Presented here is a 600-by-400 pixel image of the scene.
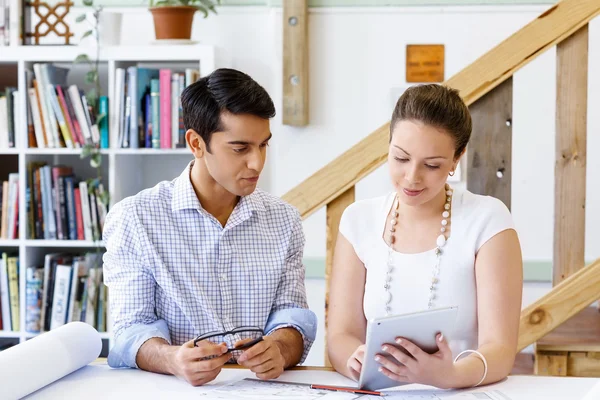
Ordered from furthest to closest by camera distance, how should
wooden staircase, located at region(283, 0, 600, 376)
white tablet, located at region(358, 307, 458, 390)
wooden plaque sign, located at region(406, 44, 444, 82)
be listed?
wooden plaque sign, located at region(406, 44, 444, 82)
wooden staircase, located at region(283, 0, 600, 376)
white tablet, located at region(358, 307, 458, 390)

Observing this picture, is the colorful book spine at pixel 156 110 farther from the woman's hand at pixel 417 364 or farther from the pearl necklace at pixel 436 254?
the woman's hand at pixel 417 364

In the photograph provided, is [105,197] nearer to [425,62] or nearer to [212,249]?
[425,62]

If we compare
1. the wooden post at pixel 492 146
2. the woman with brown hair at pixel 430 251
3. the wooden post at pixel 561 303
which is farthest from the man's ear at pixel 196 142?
the wooden post at pixel 561 303

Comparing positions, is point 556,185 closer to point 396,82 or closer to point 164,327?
point 164,327

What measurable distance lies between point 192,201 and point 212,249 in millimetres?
108

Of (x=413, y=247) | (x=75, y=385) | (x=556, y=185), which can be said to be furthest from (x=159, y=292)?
(x=556, y=185)

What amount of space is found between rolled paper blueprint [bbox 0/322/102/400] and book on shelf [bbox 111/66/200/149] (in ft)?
5.66

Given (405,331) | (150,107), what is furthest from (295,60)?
(405,331)

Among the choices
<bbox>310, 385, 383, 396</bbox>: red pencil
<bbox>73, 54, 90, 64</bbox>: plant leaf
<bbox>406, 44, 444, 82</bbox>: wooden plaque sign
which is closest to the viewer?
<bbox>310, 385, 383, 396</bbox>: red pencil

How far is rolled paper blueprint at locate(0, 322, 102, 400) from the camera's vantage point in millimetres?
1293

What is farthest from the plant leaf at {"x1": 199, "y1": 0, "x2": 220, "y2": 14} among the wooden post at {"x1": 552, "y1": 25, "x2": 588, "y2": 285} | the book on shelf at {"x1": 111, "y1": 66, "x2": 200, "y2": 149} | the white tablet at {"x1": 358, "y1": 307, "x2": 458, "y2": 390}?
the white tablet at {"x1": 358, "y1": 307, "x2": 458, "y2": 390}

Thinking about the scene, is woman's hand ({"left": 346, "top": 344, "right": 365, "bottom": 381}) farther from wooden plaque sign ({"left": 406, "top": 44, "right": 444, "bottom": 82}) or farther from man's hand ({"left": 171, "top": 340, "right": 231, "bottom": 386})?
wooden plaque sign ({"left": 406, "top": 44, "right": 444, "bottom": 82})

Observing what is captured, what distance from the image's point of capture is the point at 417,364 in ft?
4.26

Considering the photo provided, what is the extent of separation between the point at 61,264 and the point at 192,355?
2038 mm
